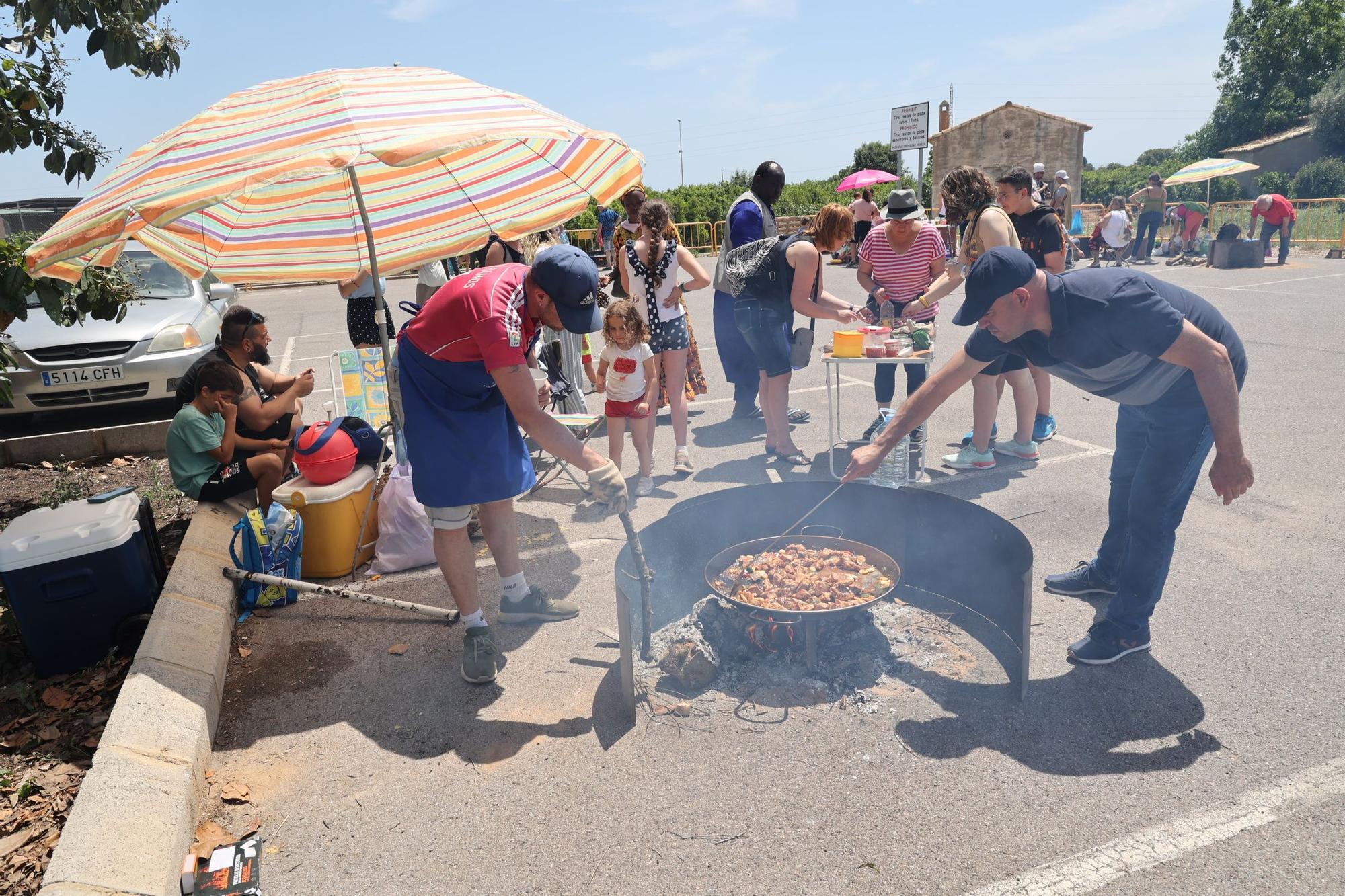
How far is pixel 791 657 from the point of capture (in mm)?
3713

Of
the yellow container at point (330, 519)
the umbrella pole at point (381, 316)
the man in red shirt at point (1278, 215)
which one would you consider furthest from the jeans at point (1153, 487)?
the man in red shirt at point (1278, 215)

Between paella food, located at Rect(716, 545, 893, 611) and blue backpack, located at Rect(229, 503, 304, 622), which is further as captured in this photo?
blue backpack, located at Rect(229, 503, 304, 622)

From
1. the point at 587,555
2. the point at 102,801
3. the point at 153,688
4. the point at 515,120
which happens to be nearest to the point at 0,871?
the point at 102,801

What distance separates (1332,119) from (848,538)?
48072mm

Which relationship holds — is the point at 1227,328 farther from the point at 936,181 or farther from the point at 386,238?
the point at 936,181

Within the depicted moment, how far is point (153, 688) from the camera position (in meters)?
3.28

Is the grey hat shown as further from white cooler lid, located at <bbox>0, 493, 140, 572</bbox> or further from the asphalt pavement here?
white cooler lid, located at <bbox>0, 493, 140, 572</bbox>

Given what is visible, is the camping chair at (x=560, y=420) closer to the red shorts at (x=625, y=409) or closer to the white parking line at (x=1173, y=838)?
the red shorts at (x=625, y=409)

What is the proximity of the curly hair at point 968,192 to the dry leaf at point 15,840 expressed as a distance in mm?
5839

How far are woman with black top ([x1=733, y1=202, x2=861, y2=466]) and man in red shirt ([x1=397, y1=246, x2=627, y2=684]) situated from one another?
2644mm

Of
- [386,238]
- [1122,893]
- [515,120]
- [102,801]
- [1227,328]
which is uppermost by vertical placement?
[515,120]

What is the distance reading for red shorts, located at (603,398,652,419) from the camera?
575 centimetres

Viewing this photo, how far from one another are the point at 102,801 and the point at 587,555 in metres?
2.83

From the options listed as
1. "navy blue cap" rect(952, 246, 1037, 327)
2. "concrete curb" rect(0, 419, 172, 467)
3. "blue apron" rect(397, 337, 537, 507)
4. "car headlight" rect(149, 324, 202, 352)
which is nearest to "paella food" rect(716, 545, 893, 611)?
"blue apron" rect(397, 337, 537, 507)
